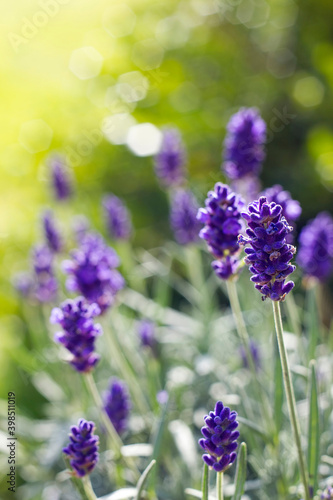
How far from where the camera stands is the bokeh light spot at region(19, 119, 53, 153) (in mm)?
6430

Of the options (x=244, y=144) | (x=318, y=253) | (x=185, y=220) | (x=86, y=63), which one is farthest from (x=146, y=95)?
(x=318, y=253)

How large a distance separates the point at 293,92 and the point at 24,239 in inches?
124

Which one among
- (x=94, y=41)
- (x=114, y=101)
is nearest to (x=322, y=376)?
(x=114, y=101)

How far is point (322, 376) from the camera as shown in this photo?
8.58ft

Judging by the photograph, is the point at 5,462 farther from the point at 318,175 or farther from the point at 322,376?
the point at 318,175

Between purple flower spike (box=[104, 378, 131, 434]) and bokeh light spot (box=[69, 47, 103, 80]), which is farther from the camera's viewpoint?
bokeh light spot (box=[69, 47, 103, 80])

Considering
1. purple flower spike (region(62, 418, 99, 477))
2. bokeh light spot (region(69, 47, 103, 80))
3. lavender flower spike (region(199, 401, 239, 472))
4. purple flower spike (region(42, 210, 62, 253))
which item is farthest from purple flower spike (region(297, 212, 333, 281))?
bokeh light spot (region(69, 47, 103, 80))

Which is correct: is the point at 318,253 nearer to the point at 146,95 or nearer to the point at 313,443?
the point at 313,443

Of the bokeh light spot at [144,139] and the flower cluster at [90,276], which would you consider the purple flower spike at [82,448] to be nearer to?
the flower cluster at [90,276]

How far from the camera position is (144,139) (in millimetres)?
5750

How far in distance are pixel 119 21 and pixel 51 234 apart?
16.4ft

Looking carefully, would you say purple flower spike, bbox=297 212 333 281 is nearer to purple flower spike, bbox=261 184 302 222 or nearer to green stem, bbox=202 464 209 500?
purple flower spike, bbox=261 184 302 222

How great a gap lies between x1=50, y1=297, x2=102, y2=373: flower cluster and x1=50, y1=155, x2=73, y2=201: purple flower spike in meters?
1.93

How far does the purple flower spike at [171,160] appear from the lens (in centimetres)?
329
